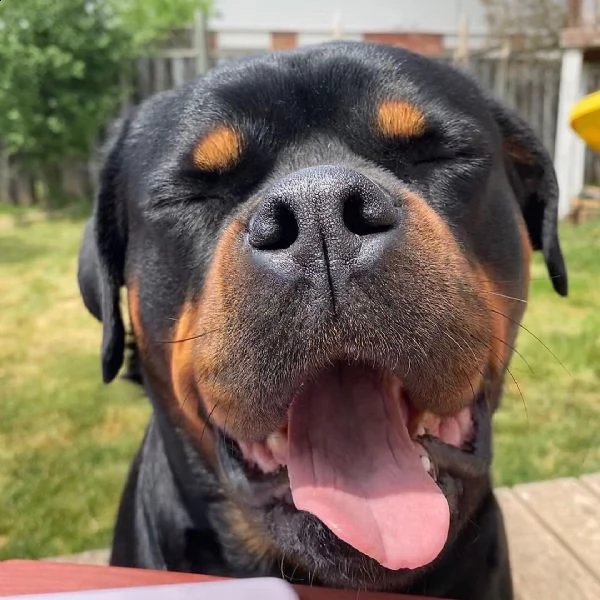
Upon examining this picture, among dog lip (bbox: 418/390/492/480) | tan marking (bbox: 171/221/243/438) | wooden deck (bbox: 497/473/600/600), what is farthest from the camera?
wooden deck (bbox: 497/473/600/600)

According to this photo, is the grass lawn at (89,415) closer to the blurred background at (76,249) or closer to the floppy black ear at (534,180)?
the blurred background at (76,249)

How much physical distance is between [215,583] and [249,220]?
1.96 feet

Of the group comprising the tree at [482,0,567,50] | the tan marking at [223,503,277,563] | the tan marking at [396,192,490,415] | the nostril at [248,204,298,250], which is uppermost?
the tree at [482,0,567,50]

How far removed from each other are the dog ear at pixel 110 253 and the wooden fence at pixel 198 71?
753cm

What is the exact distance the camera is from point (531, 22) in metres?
11.6

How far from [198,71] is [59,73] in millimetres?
1751

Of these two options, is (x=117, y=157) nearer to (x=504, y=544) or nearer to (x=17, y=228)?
(x=504, y=544)

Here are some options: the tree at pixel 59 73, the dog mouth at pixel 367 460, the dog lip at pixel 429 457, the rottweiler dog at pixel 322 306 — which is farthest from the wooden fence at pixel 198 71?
the dog mouth at pixel 367 460

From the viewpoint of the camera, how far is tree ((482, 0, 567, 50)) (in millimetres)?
11320

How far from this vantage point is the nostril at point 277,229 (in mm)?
1252

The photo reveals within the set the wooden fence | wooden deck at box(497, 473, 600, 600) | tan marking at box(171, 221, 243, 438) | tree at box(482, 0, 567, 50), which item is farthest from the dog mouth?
tree at box(482, 0, 567, 50)

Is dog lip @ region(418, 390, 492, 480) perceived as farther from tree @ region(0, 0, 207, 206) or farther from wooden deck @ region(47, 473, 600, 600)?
tree @ region(0, 0, 207, 206)

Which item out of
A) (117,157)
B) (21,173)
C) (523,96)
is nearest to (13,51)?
(21,173)

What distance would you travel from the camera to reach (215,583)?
3.36ft
